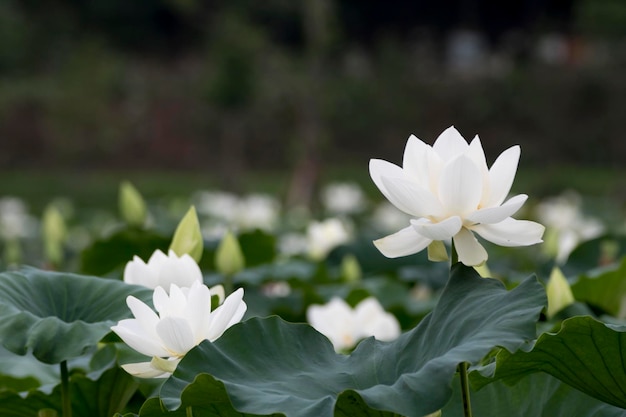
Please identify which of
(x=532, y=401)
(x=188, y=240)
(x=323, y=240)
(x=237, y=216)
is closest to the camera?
(x=532, y=401)

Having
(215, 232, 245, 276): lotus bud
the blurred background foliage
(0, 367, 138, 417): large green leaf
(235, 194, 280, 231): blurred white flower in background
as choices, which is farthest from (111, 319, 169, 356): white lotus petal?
the blurred background foliage

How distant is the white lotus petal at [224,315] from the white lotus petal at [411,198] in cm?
16

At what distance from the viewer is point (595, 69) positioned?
1581 cm

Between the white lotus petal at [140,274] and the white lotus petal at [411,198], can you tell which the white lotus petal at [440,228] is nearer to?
the white lotus petal at [411,198]

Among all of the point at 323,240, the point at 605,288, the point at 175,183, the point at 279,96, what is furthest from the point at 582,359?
the point at 279,96

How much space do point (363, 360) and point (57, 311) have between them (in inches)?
13.1

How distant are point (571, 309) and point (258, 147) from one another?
14.9 m

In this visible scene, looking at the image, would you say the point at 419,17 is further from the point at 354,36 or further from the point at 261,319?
the point at 261,319

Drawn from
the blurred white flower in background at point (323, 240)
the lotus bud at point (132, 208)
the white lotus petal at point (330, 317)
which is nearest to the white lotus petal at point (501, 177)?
the white lotus petal at point (330, 317)

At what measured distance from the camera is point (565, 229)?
364 cm

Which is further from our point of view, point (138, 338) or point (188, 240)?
point (188, 240)

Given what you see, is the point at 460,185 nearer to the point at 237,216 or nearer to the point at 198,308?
the point at 198,308

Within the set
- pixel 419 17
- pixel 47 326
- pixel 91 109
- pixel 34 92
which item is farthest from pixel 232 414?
pixel 419 17

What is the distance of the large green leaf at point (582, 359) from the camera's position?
85 cm
